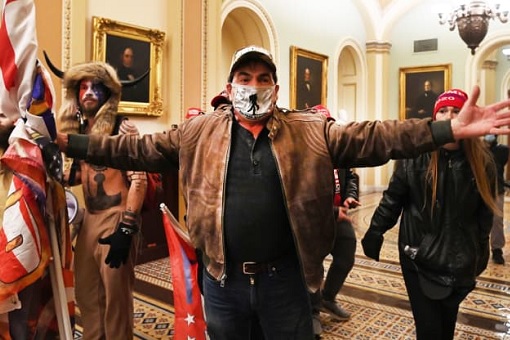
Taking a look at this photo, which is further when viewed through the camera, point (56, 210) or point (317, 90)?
point (317, 90)

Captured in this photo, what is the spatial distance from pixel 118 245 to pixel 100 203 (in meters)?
0.45

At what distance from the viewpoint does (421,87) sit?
1416 centimetres

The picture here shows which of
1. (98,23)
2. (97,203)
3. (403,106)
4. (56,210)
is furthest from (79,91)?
(403,106)

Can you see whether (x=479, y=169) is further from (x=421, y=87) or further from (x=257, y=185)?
(x=421, y=87)

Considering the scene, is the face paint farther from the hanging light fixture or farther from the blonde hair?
the hanging light fixture

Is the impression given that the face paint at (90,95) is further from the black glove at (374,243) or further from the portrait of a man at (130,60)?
the portrait of a man at (130,60)

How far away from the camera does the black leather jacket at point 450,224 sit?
248 centimetres

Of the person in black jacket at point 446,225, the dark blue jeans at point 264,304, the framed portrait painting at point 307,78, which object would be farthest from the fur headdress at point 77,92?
the framed portrait painting at point 307,78

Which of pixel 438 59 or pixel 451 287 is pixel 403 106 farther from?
pixel 451 287

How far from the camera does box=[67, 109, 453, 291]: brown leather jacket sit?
1836mm

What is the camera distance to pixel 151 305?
4492 millimetres

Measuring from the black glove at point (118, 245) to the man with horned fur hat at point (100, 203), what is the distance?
0.21 metres

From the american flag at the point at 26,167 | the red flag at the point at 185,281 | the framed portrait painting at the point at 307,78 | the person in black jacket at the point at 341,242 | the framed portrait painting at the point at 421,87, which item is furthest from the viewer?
the framed portrait painting at the point at 421,87

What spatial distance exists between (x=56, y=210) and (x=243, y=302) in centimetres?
82
